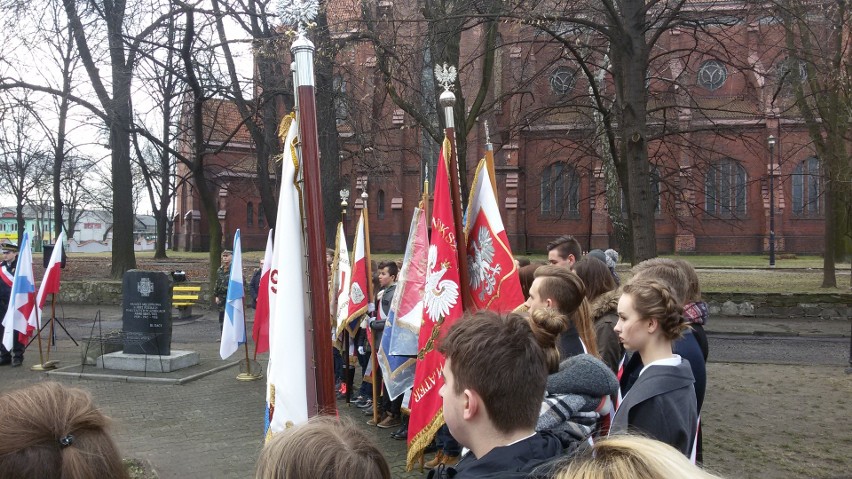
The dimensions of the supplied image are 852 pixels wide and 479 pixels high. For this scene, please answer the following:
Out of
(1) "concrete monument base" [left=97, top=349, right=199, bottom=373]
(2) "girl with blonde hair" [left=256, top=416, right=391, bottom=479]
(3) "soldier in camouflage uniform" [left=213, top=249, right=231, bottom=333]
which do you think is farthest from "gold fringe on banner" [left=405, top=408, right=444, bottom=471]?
(3) "soldier in camouflage uniform" [left=213, top=249, right=231, bottom=333]

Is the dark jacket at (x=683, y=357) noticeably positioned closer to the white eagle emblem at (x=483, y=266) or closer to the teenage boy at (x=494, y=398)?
the teenage boy at (x=494, y=398)

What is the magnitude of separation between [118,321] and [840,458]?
15.9 meters

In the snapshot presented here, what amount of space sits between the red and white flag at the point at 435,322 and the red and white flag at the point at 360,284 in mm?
3271

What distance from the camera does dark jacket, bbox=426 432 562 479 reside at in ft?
6.23

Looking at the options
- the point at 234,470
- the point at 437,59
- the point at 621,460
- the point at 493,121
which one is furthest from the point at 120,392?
the point at 493,121

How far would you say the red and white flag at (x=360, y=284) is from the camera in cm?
779

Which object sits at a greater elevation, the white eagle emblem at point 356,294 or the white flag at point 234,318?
the white eagle emblem at point 356,294

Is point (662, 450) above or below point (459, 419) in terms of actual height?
above

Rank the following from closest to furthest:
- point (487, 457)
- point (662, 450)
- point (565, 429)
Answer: point (662, 450) < point (487, 457) < point (565, 429)

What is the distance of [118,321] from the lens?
16875 millimetres

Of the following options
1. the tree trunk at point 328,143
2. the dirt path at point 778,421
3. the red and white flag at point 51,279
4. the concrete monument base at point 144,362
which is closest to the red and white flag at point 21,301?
the red and white flag at point 51,279

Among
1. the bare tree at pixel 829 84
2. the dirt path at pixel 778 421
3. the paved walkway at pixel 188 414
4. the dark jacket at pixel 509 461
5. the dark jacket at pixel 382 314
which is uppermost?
the bare tree at pixel 829 84

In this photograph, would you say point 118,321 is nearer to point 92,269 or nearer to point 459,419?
point 92,269

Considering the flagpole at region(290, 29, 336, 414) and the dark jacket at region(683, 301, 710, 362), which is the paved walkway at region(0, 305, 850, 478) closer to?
the flagpole at region(290, 29, 336, 414)
